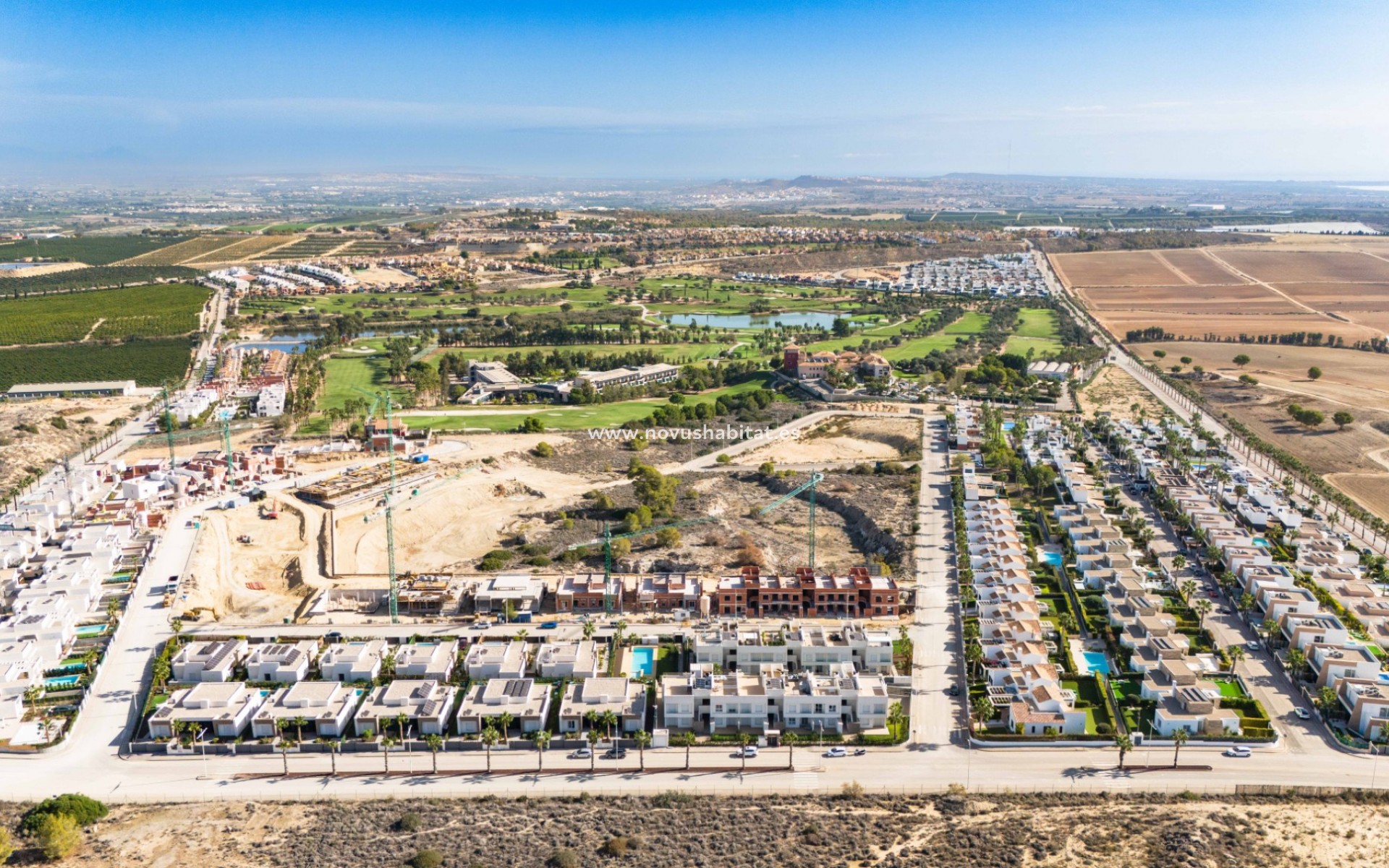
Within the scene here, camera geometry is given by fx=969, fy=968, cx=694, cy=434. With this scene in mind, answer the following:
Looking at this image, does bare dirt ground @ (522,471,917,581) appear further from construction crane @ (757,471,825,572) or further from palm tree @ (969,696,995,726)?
palm tree @ (969,696,995,726)

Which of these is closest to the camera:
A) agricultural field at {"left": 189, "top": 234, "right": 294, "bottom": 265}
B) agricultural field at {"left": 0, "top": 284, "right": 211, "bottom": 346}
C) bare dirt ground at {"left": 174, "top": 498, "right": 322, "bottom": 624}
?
bare dirt ground at {"left": 174, "top": 498, "right": 322, "bottom": 624}

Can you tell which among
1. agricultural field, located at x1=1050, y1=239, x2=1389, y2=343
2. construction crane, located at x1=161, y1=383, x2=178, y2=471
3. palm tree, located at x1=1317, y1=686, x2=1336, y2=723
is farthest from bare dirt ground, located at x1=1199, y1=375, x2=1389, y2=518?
construction crane, located at x1=161, y1=383, x2=178, y2=471

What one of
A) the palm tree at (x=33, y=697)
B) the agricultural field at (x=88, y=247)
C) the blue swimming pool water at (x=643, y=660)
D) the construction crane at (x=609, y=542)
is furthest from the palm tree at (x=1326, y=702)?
the agricultural field at (x=88, y=247)

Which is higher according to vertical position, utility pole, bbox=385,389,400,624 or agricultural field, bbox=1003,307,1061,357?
agricultural field, bbox=1003,307,1061,357

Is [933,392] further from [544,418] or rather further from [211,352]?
[211,352]

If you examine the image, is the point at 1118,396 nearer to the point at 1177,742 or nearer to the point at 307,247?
the point at 1177,742

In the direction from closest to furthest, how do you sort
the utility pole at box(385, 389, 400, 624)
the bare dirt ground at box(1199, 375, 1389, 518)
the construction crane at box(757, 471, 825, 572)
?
1. the utility pole at box(385, 389, 400, 624)
2. the construction crane at box(757, 471, 825, 572)
3. the bare dirt ground at box(1199, 375, 1389, 518)
